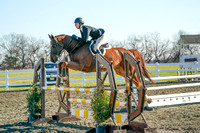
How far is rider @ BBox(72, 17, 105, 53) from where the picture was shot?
19.9 ft

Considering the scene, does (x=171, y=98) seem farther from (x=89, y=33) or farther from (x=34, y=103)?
(x=34, y=103)

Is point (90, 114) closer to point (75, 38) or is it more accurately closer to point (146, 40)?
point (75, 38)

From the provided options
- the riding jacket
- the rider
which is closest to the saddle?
the rider

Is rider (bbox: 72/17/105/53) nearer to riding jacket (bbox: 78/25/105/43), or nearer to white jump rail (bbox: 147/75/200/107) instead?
riding jacket (bbox: 78/25/105/43)

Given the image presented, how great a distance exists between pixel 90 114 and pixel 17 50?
4982 cm

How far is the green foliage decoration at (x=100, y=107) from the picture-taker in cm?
Result: 416

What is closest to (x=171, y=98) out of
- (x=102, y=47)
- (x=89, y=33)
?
(x=102, y=47)

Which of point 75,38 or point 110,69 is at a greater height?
point 75,38

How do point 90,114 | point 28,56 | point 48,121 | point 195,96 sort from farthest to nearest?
point 28,56, point 195,96, point 48,121, point 90,114

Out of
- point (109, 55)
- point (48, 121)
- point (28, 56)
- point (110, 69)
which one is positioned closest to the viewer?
point (110, 69)

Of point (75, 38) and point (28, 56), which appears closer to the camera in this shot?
point (75, 38)

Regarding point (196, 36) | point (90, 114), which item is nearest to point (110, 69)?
point (90, 114)

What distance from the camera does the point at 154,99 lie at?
6.78 metres

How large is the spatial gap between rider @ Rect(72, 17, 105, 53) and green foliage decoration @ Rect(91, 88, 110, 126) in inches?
88.1
